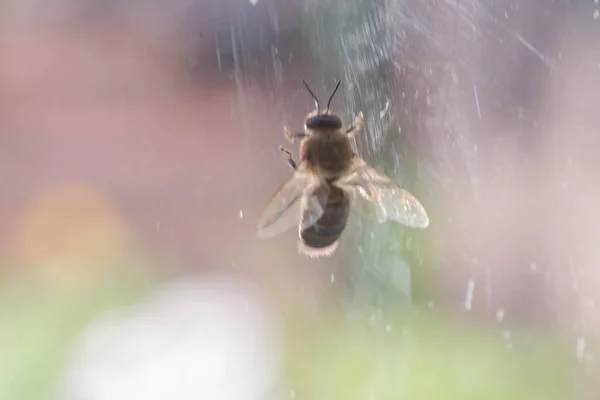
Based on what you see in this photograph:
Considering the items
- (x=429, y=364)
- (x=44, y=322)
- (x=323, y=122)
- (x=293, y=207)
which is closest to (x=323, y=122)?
(x=323, y=122)

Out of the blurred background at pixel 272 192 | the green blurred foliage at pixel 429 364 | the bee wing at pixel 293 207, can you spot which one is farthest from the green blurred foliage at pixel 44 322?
the bee wing at pixel 293 207

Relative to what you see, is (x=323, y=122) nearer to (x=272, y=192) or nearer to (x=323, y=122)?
(x=323, y=122)

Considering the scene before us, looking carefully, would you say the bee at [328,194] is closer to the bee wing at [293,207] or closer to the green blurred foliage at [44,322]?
the bee wing at [293,207]

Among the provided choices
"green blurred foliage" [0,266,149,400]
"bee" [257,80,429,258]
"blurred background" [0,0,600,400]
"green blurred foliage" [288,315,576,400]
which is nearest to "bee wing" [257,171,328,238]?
"bee" [257,80,429,258]

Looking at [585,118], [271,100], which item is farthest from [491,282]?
[271,100]

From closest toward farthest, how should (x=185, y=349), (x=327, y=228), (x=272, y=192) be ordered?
(x=327, y=228) < (x=272, y=192) < (x=185, y=349)

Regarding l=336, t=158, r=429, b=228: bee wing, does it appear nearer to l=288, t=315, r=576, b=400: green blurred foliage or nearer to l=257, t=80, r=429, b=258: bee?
l=257, t=80, r=429, b=258: bee

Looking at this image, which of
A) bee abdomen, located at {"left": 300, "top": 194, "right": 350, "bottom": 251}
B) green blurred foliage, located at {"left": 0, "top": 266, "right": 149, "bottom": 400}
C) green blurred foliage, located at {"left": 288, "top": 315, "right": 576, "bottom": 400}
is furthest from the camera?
green blurred foliage, located at {"left": 0, "top": 266, "right": 149, "bottom": 400}
